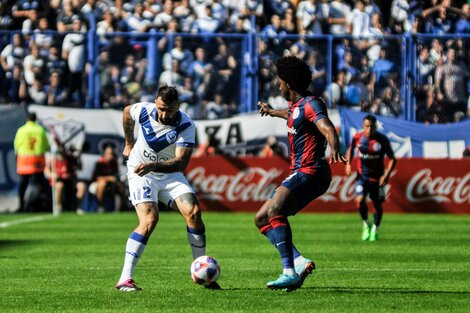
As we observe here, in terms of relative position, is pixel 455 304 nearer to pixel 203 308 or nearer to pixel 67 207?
pixel 203 308

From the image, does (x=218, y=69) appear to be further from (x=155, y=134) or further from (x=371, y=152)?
(x=155, y=134)

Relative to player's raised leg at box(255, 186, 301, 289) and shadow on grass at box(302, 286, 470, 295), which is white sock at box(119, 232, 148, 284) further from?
shadow on grass at box(302, 286, 470, 295)

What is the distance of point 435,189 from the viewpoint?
92.0 feet

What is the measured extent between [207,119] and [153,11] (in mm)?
3413

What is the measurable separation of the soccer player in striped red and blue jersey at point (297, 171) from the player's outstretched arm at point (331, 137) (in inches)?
3.9

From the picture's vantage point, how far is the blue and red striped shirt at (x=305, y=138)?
12.3 meters

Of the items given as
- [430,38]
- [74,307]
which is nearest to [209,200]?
[430,38]

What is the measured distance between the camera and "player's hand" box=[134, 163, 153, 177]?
12.4 meters

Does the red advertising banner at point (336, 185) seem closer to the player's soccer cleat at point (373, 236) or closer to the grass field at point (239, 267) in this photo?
the grass field at point (239, 267)

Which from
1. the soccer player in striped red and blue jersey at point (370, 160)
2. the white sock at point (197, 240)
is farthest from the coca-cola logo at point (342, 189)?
the white sock at point (197, 240)

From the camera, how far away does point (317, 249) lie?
18.5 m

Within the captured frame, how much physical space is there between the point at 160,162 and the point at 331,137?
200cm

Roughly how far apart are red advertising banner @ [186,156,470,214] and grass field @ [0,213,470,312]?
1.79 m

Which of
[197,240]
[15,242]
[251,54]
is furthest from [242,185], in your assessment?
[197,240]
